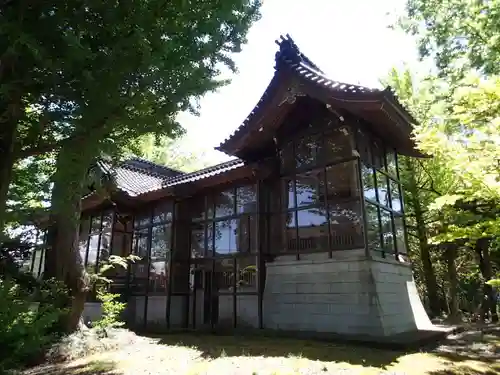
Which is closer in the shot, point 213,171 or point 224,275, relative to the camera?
point 224,275

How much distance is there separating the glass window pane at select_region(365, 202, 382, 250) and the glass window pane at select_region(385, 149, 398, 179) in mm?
2093

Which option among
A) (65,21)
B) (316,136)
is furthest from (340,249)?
(65,21)

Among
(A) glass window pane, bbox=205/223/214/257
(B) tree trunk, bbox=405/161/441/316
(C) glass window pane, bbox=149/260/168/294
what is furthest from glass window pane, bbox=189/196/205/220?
(B) tree trunk, bbox=405/161/441/316

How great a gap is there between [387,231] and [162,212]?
7611 mm

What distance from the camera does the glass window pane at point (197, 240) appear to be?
39.0 ft

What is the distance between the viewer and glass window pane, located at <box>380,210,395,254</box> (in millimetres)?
9605

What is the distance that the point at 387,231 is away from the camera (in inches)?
387

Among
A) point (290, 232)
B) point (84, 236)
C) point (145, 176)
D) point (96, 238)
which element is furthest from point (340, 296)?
point (145, 176)

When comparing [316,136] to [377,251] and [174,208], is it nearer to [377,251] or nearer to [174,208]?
[377,251]

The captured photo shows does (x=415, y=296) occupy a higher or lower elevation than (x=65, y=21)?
lower

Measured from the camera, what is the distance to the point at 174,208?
1261 cm

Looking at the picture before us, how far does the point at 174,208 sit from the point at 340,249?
20.3 feet

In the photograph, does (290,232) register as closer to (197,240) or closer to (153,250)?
(197,240)

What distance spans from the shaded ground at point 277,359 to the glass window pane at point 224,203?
13.7 feet
